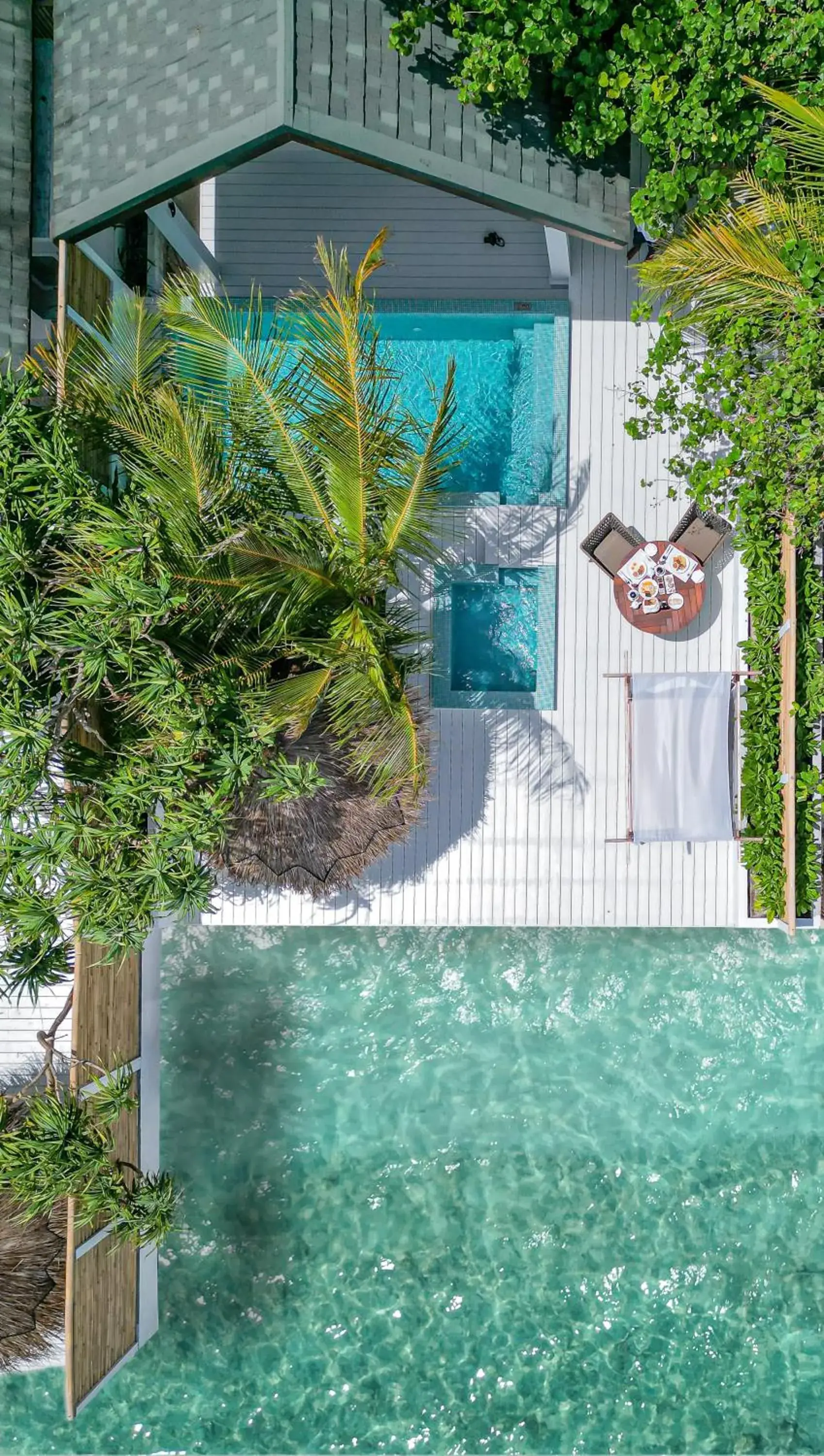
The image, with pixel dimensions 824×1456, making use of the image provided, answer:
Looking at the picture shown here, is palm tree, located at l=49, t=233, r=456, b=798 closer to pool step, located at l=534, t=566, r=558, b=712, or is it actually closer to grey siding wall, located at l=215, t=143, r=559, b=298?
pool step, located at l=534, t=566, r=558, b=712

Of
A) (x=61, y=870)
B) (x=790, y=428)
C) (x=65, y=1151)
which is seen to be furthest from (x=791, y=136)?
(x=65, y=1151)

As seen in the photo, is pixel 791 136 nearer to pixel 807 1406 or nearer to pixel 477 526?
pixel 477 526

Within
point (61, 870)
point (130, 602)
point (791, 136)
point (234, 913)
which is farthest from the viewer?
point (234, 913)

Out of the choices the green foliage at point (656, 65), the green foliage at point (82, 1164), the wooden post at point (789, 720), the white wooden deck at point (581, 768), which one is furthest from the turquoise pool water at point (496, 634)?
the green foliage at point (82, 1164)

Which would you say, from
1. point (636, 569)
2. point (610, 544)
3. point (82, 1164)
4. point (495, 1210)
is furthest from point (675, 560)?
point (82, 1164)

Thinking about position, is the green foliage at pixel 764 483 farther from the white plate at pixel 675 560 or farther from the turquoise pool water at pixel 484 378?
the turquoise pool water at pixel 484 378

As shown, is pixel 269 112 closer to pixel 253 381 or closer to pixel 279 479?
pixel 253 381
